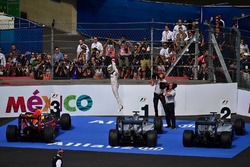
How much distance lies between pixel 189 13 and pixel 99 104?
7852 millimetres

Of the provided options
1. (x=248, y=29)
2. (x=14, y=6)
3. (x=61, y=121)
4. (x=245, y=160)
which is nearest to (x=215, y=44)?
(x=248, y=29)

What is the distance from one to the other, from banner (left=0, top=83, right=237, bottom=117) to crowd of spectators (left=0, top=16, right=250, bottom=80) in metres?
1.21

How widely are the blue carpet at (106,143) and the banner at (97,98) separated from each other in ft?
4.76

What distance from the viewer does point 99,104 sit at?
2977cm

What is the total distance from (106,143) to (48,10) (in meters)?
17.9

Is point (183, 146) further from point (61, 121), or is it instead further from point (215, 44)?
point (215, 44)

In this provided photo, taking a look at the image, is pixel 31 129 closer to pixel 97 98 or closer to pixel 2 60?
pixel 97 98

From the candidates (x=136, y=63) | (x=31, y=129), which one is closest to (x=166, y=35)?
(x=136, y=63)

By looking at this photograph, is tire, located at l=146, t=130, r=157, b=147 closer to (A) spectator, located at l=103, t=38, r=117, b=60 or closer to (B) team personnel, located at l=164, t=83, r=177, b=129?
(B) team personnel, located at l=164, t=83, r=177, b=129

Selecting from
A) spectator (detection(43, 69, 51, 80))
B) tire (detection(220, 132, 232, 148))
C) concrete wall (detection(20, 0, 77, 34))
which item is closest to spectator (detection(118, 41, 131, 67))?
spectator (detection(43, 69, 51, 80))

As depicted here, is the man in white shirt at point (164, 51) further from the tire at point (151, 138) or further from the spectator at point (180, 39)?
the tire at point (151, 138)

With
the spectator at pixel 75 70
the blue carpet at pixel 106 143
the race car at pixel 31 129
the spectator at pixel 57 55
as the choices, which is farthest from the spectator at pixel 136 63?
the race car at pixel 31 129

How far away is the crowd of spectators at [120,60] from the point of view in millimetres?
30547

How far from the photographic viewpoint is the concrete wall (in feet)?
129
